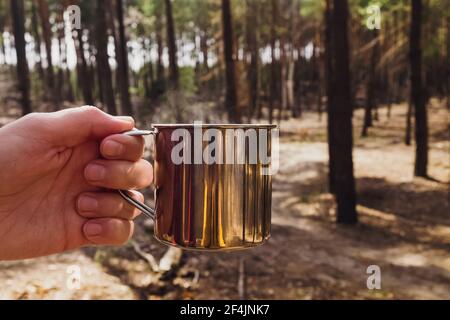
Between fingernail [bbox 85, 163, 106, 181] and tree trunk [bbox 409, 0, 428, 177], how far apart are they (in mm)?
11300

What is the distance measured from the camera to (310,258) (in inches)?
256

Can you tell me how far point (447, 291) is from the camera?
5617 mm

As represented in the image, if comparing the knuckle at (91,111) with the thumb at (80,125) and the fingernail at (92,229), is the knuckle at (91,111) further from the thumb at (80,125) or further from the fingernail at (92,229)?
the fingernail at (92,229)

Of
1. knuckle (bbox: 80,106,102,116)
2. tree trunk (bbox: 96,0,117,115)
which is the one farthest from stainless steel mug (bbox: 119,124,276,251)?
tree trunk (bbox: 96,0,117,115)

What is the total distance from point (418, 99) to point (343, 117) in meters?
4.04

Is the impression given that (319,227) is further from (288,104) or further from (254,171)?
(288,104)

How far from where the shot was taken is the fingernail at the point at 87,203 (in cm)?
141

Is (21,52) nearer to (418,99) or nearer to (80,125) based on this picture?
(80,125)

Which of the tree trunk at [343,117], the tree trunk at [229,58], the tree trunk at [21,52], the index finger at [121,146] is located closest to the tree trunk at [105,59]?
the tree trunk at [21,52]

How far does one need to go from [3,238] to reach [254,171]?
905 millimetres

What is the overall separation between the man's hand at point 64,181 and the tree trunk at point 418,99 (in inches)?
440

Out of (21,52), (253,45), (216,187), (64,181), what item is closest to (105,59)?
(21,52)

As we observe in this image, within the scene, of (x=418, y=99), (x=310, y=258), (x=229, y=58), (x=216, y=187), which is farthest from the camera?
(x=418, y=99)
